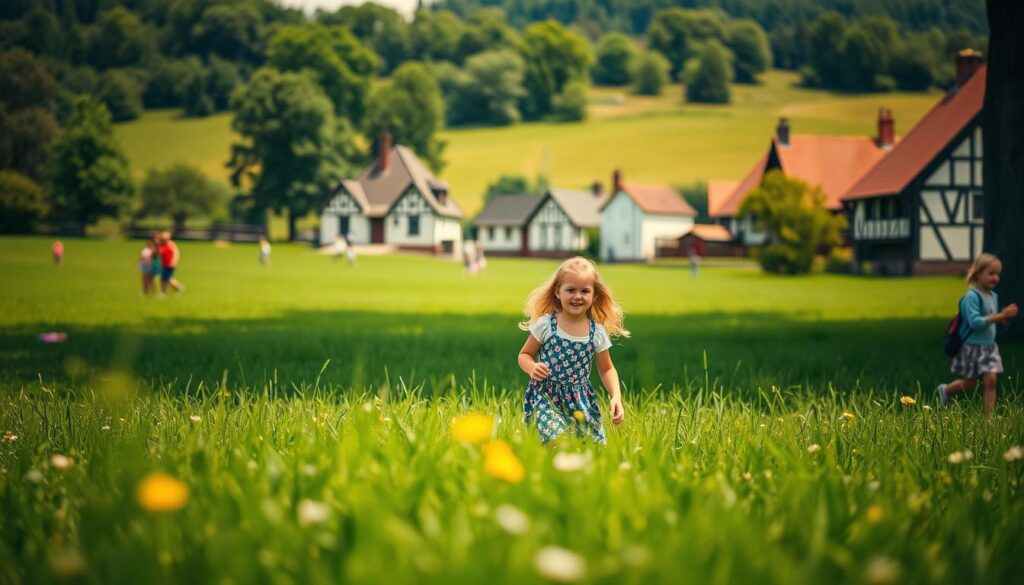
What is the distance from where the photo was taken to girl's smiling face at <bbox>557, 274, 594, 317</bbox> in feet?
16.2

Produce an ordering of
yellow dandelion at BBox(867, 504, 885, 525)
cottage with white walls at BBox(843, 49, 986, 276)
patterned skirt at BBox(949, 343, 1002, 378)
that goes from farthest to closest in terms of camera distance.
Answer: cottage with white walls at BBox(843, 49, 986, 276), patterned skirt at BBox(949, 343, 1002, 378), yellow dandelion at BBox(867, 504, 885, 525)

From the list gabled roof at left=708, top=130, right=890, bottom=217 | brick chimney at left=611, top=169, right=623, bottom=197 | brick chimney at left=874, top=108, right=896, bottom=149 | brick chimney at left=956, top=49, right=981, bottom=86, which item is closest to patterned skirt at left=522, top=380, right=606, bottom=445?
brick chimney at left=956, top=49, right=981, bottom=86

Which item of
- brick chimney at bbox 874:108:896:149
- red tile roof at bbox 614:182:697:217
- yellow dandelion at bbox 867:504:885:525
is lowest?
yellow dandelion at bbox 867:504:885:525

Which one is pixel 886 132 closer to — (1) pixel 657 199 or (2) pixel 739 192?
(2) pixel 739 192

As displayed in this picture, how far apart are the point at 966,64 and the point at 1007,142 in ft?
132

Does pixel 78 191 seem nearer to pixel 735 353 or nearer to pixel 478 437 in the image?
pixel 735 353

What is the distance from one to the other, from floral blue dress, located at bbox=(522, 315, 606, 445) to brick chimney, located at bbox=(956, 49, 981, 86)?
1915 inches

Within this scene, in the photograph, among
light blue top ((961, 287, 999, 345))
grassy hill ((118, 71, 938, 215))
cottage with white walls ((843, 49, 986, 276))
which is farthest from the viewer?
grassy hill ((118, 71, 938, 215))

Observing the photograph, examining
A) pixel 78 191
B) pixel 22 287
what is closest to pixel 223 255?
pixel 78 191

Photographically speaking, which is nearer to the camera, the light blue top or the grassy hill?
the light blue top

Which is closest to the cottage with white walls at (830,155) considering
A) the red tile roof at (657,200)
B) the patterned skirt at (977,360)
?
the red tile roof at (657,200)

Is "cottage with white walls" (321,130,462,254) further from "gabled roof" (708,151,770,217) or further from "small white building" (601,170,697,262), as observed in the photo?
"gabled roof" (708,151,770,217)

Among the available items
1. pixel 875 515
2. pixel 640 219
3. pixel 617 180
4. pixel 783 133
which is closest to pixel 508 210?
pixel 617 180

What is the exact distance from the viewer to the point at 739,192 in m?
65.2
